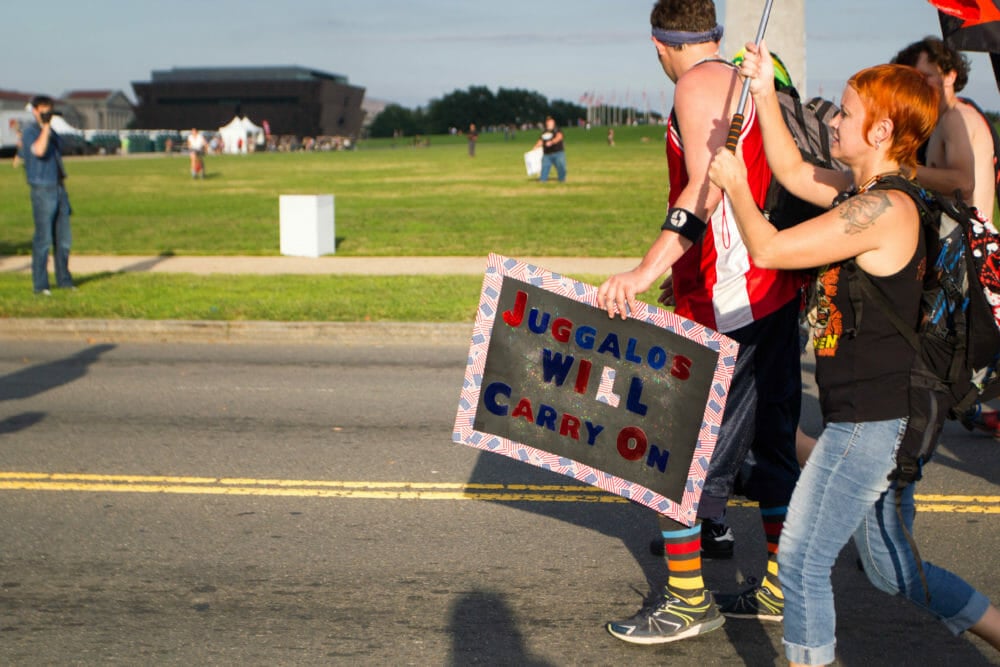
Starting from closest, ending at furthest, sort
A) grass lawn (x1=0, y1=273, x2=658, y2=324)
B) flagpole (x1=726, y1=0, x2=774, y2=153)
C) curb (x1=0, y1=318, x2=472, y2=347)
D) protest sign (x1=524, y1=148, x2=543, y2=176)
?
1. flagpole (x1=726, y1=0, x2=774, y2=153)
2. curb (x1=0, y1=318, x2=472, y2=347)
3. grass lawn (x1=0, y1=273, x2=658, y2=324)
4. protest sign (x1=524, y1=148, x2=543, y2=176)

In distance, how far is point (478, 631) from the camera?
4.39 metres

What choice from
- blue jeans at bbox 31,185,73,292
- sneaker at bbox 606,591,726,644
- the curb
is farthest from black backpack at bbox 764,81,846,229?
blue jeans at bbox 31,185,73,292

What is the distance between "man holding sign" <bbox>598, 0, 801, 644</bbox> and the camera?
3.85 meters

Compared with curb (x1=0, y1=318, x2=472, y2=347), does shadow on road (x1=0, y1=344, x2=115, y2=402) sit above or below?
below

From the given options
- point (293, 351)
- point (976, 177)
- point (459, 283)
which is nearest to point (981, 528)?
point (976, 177)

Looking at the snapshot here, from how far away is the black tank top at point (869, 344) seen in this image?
3221mm

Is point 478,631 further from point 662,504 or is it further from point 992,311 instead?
point 992,311

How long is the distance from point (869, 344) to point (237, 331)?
8624 mm

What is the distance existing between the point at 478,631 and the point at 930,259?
2150mm

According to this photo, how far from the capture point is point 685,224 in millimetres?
3822

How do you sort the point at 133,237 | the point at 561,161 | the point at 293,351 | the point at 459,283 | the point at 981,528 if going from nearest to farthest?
the point at 981,528 < the point at 293,351 < the point at 459,283 < the point at 133,237 < the point at 561,161

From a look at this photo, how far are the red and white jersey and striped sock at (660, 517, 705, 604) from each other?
2.43ft

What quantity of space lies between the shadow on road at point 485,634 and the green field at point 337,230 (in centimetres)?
667

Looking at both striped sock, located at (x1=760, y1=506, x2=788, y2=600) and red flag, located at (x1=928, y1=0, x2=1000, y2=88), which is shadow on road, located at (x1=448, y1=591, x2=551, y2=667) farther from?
red flag, located at (x1=928, y1=0, x2=1000, y2=88)
